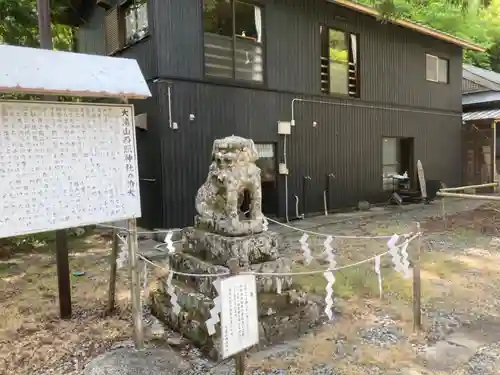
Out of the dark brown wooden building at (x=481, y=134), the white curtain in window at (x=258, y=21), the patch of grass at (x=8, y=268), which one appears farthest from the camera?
the dark brown wooden building at (x=481, y=134)

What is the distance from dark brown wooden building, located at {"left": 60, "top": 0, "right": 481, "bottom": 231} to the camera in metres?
8.63

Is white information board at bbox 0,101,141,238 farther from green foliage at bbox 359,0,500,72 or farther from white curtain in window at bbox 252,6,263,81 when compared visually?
green foliage at bbox 359,0,500,72

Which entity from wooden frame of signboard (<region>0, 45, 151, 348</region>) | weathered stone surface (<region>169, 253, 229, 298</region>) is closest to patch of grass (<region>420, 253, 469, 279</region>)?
weathered stone surface (<region>169, 253, 229, 298</region>)

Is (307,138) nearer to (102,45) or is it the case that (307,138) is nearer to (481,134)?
(102,45)

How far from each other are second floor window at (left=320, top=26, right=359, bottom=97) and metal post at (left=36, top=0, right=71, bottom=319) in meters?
8.46

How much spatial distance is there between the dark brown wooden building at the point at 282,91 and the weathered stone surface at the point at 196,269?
3664mm

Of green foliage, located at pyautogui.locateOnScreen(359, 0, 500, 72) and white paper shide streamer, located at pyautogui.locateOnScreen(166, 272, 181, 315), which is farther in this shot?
green foliage, located at pyautogui.locateOnScreen(359, 0, 500, 72)

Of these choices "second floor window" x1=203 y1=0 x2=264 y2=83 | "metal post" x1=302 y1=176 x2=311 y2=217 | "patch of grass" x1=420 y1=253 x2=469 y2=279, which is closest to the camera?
"patch of grass" x1=420 y1=253 x2=469 y2=279

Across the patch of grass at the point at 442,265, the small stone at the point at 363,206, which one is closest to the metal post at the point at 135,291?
the patch of grass at the point at 442,265

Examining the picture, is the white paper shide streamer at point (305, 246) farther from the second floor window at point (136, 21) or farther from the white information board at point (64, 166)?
the second floor window at point (136, 21)

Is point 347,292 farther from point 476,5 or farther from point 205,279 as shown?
point 476,5

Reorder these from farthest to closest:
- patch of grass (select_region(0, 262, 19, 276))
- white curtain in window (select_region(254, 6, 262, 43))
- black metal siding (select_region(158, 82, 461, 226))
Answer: white curtain in window (select_region(254, 6, 262, 43)) → black metal siding (select_region(158, 82, 461, 226)) → patch of grass (select_region(0, 262, 19, 276))

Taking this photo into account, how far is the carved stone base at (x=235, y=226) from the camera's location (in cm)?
430

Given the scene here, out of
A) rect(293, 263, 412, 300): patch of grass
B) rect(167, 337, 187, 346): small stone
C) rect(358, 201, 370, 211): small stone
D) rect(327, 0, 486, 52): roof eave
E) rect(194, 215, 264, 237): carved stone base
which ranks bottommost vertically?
rect(167, 337, 187, 346): small stone
